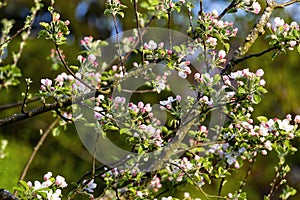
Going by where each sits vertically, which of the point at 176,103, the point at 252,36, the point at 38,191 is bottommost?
the point at 38,191

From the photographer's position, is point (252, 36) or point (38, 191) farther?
point (252, 36)

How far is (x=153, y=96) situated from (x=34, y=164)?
1.17 metres

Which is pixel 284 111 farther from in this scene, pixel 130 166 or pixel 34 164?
pixel 130 166

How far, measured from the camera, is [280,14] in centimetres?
425

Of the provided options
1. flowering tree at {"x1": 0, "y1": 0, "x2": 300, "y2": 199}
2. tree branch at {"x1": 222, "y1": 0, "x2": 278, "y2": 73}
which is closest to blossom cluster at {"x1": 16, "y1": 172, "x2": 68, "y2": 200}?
flowering tree at {"x1": 0, "y1": 0, "x2": 300, "y2": 199}

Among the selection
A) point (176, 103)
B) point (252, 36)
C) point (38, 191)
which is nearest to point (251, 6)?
point (252, 36)

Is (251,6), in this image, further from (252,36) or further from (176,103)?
(176,103)

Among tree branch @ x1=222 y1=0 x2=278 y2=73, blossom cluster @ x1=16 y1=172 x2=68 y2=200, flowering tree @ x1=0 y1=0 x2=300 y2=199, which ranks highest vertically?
tree branch @ x1=222 y1=0 x2=278 y2=73

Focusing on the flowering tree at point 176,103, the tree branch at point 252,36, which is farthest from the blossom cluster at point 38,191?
the tree branch at point 252,36

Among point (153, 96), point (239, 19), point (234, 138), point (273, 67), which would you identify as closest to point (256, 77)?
point (234, 138)

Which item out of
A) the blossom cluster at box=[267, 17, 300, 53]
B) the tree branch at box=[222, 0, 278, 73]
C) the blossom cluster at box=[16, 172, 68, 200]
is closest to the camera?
the blossom cluster at box=[16, 172, 68, 200]

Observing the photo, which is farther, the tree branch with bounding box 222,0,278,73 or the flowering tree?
the tree branch with bounding box 222,0,278,73

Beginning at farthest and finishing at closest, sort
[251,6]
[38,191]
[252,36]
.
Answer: [252,36] → [251,6] → [38,191]

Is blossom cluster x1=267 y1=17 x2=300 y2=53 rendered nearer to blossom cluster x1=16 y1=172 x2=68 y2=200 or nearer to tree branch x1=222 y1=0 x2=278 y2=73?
tree branch x1=222 y1=0 x2=278 y2=73
